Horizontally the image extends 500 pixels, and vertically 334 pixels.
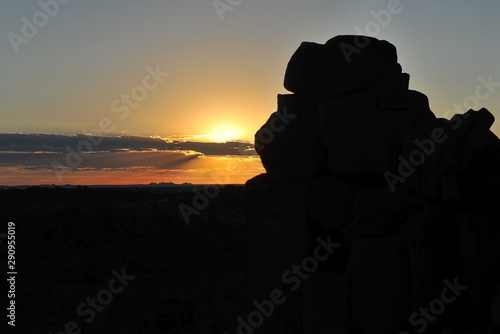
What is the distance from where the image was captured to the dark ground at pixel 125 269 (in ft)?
41.9

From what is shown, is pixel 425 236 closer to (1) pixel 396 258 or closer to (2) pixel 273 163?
(1) pixel 396 258

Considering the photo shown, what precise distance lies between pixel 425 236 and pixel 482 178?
1053 millimetres

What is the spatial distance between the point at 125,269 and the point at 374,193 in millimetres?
14012

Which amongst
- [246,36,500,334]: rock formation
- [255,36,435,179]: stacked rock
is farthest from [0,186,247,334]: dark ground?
[255,36,435,179]: stacked rock

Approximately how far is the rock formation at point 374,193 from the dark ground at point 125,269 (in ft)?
9.91

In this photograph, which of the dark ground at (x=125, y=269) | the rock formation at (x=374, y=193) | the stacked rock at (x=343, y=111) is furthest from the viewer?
the dark ground at (x=125, y=269)

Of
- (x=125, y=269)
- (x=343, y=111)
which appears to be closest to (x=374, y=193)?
(x=343, y=111)

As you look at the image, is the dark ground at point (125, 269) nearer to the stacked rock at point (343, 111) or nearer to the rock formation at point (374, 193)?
the rock formation at point (374, 193)

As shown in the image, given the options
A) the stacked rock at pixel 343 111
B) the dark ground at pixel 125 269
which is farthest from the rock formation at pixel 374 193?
the dark ground at pixel 125 269

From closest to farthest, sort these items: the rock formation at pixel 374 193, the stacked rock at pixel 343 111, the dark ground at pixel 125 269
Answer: the rock formation at pixel 374 193, the stacked rock at pixel 343 111, the dark ground at pixel 125 269

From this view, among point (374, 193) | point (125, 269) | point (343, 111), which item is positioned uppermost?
point (343, 111)

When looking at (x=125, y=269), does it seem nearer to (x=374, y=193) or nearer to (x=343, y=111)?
(x=343, y=111)

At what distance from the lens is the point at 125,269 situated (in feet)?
63.9

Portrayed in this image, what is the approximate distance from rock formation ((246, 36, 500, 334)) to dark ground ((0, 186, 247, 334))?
3.02 m
